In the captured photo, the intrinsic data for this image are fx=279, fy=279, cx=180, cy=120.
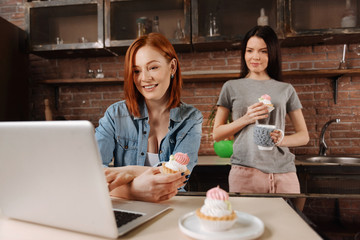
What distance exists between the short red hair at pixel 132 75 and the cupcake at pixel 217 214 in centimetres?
84

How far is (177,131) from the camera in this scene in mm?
1432

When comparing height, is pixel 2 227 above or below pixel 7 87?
below

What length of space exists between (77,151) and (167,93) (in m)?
1.03

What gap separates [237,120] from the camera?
1.56 metres

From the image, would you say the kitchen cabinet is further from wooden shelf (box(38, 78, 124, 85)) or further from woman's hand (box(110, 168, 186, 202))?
wooden shelf (box(38, 78, 124, 85))

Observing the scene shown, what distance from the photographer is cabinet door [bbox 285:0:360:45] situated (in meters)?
2.23

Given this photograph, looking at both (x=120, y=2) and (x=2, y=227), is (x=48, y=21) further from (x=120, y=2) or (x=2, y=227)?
(x=2, y=227)

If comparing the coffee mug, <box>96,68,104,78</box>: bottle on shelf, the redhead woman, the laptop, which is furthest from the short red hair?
<box>96,68,104,78</box>: bottle on shelf

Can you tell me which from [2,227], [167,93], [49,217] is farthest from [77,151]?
[167,93]

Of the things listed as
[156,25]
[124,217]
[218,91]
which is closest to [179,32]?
[156,25]

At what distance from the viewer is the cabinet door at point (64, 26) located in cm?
252

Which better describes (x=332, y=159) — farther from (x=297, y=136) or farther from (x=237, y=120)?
(x=237, y=120)

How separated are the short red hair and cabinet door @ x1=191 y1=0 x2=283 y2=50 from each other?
39.8 inches

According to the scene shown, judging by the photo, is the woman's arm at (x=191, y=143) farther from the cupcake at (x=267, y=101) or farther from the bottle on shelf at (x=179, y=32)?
the bottle on shelf at (x=179, y=32)
